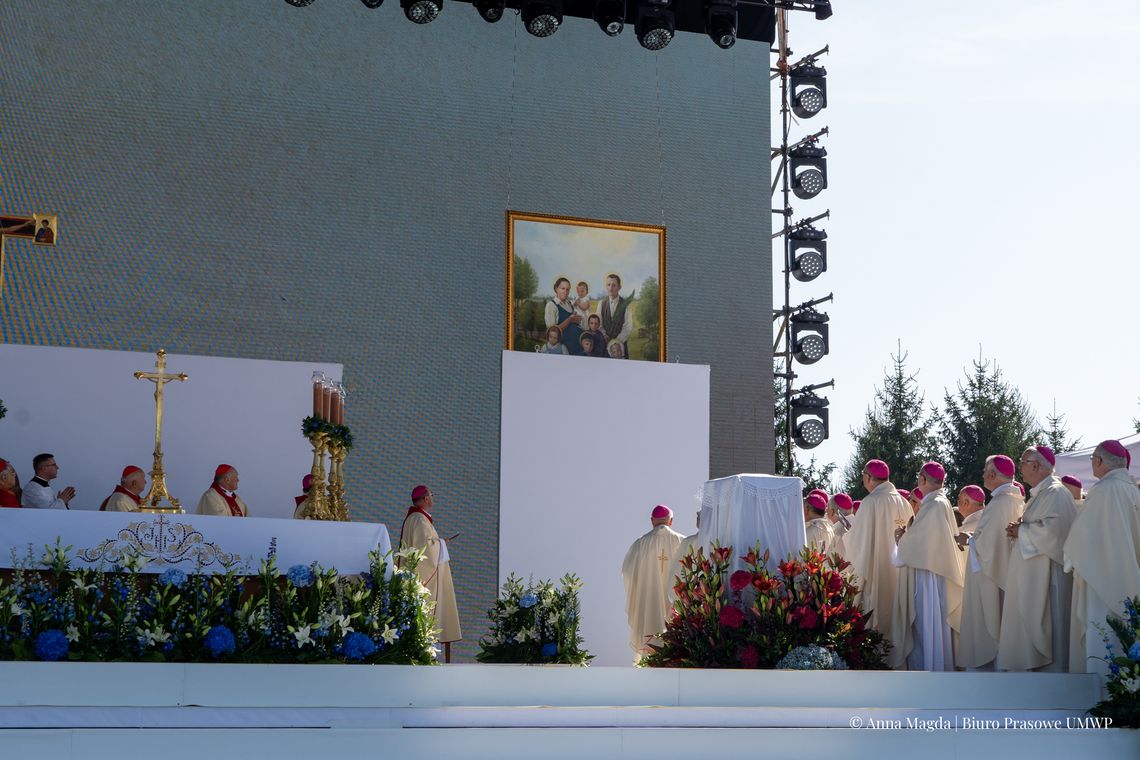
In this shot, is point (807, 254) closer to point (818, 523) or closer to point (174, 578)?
point (818, 523)

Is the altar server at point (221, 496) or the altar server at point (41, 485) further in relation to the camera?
the altar server at point (41, 485)

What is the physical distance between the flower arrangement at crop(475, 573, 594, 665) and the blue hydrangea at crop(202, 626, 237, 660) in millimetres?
2365

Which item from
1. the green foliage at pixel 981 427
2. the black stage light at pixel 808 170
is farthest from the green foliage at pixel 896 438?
the black stage light at pixel 808 170

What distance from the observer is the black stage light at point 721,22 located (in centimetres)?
1260

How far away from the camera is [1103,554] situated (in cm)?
860

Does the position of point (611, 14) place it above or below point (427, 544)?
above

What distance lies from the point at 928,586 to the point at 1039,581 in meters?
1.10

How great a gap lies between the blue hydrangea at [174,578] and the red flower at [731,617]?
3568mm

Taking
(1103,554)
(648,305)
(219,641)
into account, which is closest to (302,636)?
(219,641)

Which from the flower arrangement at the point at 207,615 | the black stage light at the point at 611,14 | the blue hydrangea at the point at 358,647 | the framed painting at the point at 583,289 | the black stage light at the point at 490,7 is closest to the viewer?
the flower arrangement at the point at 207,615

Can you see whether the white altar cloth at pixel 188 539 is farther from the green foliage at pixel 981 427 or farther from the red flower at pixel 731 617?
the green foliage at pixel 981 427

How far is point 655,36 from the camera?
12.5 m

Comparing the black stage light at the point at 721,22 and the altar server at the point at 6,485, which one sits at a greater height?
the black stage light at the point at 721,22

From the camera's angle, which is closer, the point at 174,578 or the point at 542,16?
the point at 174,578
